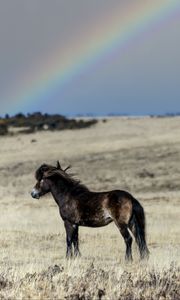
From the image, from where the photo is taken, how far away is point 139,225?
12.2 m

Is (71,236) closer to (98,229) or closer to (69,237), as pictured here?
(69,237)

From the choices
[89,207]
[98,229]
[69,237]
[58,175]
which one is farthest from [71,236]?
[98,229]

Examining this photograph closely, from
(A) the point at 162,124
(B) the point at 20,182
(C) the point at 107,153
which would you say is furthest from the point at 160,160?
(A) the point at 162,124

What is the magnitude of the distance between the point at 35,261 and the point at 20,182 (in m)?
33.7

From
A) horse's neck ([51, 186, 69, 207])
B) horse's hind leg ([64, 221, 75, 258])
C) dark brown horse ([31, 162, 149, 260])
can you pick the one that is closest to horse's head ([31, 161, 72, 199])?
dark brown horse ([31, 162, 149, 260])

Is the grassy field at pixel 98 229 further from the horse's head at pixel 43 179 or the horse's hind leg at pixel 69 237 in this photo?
the horse's head at pixel 43 179

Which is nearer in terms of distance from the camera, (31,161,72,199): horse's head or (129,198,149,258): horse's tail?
(129,198,149,258): horse's tail

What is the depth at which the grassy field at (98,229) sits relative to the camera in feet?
26.5

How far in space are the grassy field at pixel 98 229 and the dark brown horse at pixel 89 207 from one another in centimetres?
51

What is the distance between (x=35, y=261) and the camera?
12.1 m

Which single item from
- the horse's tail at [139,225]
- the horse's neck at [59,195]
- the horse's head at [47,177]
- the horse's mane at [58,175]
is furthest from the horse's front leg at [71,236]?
the horse's tail at [139,225]

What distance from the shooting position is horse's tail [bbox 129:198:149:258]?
39.8 ft

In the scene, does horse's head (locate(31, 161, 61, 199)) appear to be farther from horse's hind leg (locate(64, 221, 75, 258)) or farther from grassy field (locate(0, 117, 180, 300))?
grassy field (locate(0, 117, 180, 300))

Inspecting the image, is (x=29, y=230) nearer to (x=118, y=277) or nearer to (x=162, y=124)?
(x=118, y=277)
